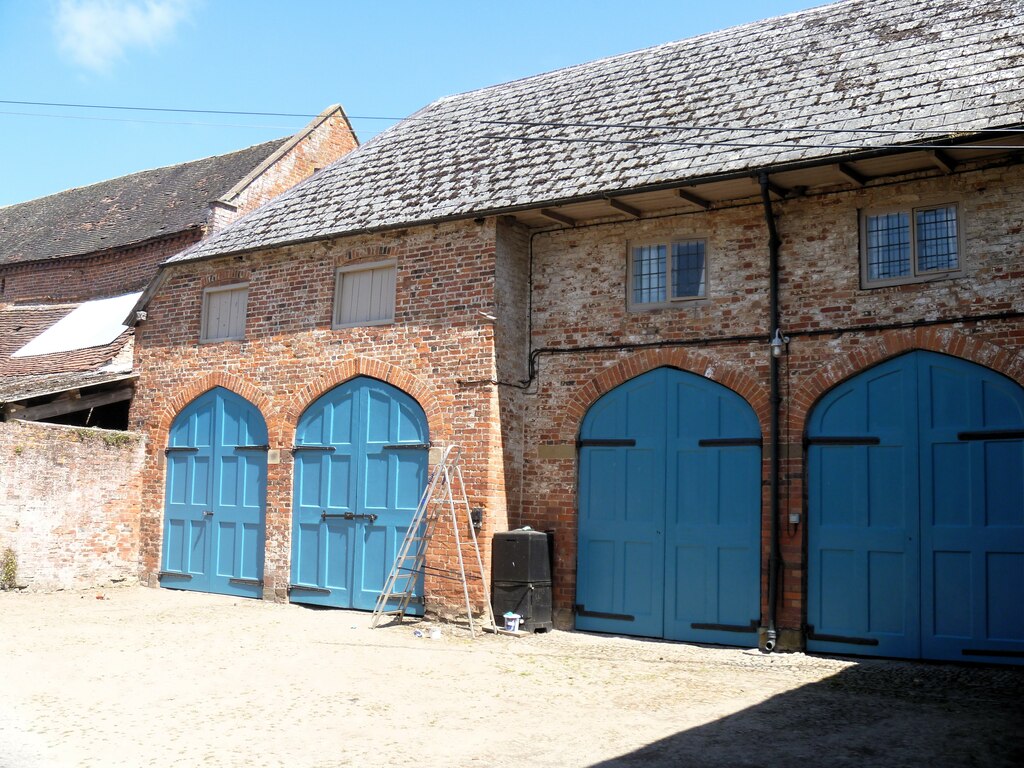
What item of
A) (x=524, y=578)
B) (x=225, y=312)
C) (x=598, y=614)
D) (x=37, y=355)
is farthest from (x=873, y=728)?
(x=37, y=355)

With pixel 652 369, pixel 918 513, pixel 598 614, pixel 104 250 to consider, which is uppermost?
pixel 104 250

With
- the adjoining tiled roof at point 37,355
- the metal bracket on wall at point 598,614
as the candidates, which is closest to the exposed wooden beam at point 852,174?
the metal bracket on wall at point 598,614

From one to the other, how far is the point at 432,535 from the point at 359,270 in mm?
3923

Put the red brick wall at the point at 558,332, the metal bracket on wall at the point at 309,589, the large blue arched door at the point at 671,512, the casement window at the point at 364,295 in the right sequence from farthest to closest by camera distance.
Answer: the casement window at the point at 364,295 < the metal bracket on wall at the point at 309,589 < the large blue arched door at the point at 671,512 < the red brick wall at the point at 558,332

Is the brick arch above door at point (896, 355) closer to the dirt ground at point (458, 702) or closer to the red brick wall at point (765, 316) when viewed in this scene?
the red brick wall at point (765, 316)

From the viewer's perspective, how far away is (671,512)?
11.3 meters

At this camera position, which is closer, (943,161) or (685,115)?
(943,161)

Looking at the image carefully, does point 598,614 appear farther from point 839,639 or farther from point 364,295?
point 364,295

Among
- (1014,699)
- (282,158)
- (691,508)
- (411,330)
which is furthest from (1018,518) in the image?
(282,158)

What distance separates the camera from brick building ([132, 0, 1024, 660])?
9.77 metres

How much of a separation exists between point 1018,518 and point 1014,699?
1.93 meters

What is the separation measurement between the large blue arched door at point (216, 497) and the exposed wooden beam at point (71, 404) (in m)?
1.24

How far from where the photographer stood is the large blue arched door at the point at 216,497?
1413 centimetres

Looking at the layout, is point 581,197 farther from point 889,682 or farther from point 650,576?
point 889,682
